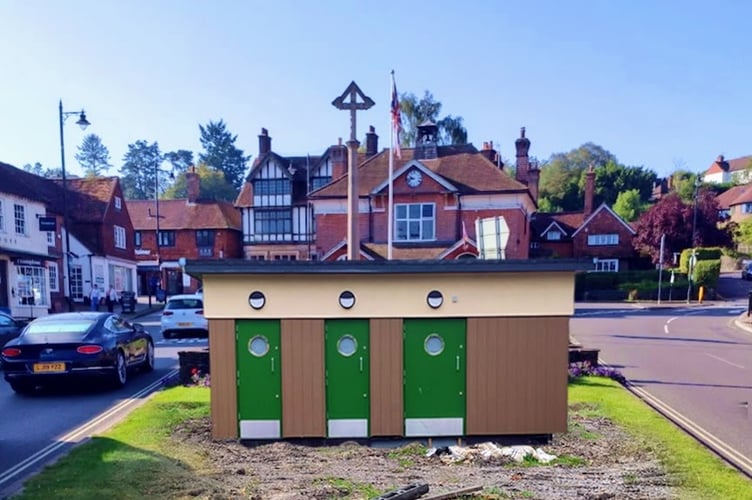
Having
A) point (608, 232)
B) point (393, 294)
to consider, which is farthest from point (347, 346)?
point (608, 232)

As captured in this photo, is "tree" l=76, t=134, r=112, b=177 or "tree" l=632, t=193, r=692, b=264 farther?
"tree" l=76, t=134, r=112, b=177

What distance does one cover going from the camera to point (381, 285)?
704 centimetres

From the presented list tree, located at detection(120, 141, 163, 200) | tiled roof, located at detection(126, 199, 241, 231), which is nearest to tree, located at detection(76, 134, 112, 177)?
tree, located at detection(120, 141, 163, 200)

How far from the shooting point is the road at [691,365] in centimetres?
778

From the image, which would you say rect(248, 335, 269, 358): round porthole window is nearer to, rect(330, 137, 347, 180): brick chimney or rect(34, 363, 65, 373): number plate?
rect(34, 363, 65, 373): number plate

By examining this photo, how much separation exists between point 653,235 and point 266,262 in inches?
1704

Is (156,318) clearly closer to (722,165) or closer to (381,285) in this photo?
(381,285)

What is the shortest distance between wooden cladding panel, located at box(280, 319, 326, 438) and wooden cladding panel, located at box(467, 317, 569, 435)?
7.15ft

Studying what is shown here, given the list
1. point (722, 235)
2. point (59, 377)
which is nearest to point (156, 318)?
point (59, 377)

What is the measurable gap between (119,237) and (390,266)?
3557 cm

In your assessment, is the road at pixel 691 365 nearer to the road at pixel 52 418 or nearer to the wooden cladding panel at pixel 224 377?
the wooden cladding panel at pixel 224 377

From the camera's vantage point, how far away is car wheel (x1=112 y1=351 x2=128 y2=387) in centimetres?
996

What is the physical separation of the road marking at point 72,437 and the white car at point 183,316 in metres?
6.56

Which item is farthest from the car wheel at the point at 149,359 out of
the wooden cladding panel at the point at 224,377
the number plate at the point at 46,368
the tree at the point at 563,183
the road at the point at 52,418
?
the tree at the point at 563,183
